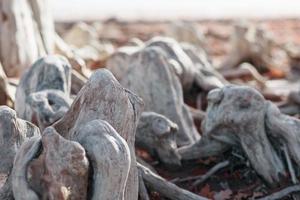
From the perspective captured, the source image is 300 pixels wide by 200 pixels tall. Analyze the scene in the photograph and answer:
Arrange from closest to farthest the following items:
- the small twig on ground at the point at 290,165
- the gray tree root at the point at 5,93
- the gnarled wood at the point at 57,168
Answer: the gnarled wood at the point at 57,168 < the small twig on ground at the point at 290,165 < the gray tree root at the point at 5,93

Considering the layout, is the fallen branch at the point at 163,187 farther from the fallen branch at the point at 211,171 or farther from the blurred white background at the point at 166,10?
the blurred white background at the point at 166,10

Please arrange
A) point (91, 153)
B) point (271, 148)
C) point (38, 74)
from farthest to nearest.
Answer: point (38, 74), point (271, 148), point (91, 153)

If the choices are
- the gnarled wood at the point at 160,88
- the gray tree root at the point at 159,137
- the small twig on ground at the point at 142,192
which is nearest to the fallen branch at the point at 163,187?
the small twig on ground at the point at 142,192

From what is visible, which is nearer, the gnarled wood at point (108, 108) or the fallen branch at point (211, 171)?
the gnarled wood at point (108, 108)

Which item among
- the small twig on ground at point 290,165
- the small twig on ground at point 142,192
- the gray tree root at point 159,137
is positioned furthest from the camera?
the gray tree root at point 159,137

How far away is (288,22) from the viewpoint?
993 inches

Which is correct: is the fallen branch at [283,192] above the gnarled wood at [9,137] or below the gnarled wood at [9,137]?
below

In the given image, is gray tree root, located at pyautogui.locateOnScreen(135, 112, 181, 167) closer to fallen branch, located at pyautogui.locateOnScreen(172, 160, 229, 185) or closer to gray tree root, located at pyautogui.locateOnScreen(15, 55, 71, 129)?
fallen branch, located at pyautogui.locateOnScreen(172, 160, 229, 185)

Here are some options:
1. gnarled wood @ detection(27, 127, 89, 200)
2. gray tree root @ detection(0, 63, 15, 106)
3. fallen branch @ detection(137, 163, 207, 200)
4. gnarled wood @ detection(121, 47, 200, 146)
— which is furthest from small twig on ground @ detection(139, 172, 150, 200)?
gray tree root @ detection(0, 63, 15, 106)

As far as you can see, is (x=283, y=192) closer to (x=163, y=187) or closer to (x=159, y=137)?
(x=163, y=187)

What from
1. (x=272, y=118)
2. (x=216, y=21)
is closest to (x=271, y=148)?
(x=272, y=118)

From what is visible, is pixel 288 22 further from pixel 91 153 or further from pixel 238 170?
pixel 91 153

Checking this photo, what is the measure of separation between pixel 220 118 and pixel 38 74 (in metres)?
1.85

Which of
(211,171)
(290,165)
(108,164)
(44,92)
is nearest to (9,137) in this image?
(108,164)
